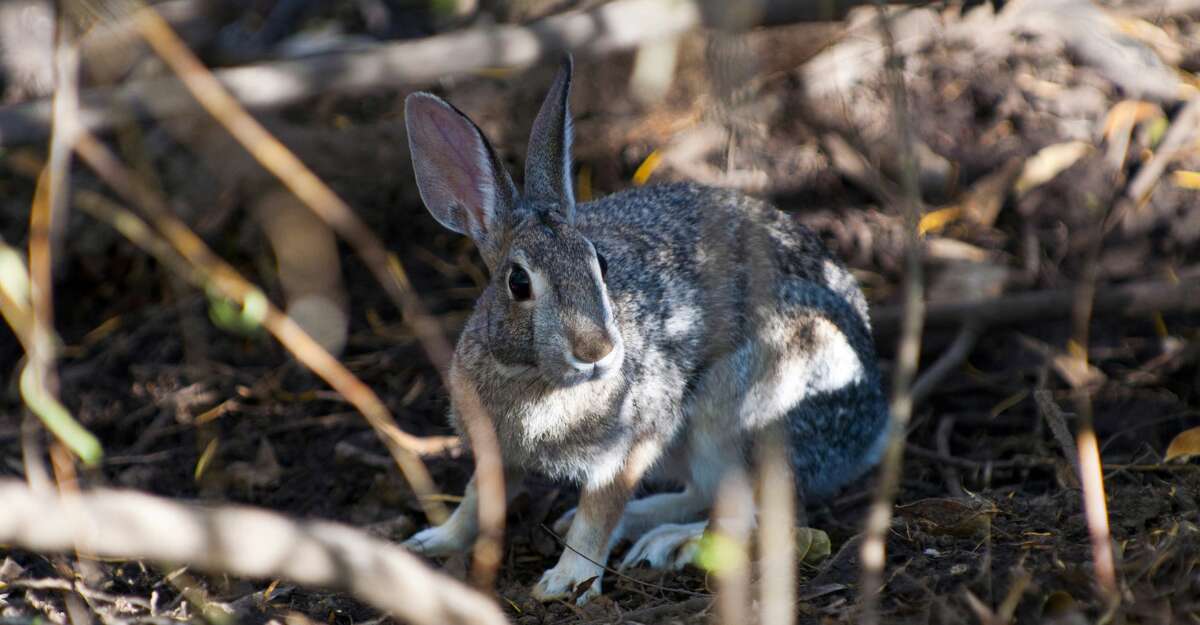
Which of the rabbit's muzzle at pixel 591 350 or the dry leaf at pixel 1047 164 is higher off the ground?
the rabbit's muzzle at pixel 591 350

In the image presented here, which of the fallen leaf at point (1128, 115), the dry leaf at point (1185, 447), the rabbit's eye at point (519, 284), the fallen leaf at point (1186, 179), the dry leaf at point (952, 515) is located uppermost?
the rabbit's eye at point (519, 284)

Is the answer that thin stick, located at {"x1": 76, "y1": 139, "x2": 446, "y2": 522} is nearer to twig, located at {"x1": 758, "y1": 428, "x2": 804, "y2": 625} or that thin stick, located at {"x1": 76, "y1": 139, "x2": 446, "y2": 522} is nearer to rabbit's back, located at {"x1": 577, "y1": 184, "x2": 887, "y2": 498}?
rabbit's back, located at {"x1": 577, "y1": 184, "x2": 887, "y2": 498}

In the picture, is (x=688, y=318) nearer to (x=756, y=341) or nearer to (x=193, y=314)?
(x=756, y=341)

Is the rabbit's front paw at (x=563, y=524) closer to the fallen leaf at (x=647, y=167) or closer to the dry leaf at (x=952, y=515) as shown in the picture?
the dry leaf at (x=952, y=515)

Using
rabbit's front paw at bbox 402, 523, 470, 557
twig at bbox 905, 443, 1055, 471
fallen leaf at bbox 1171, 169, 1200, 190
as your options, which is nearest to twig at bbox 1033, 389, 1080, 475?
twig at bbox 905, 443, 1055, 471

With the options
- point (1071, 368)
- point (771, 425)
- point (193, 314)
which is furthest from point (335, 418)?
point (1071, 368)

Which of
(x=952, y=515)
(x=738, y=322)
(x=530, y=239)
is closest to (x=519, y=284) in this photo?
(x=530, y=239)

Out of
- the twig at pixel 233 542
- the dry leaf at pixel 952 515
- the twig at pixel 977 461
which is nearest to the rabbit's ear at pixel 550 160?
the dry leaf at pixel 952 515

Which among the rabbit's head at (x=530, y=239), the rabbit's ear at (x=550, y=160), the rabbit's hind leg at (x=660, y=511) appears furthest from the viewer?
the rabbit's hind leg at (x=660, y=511)
